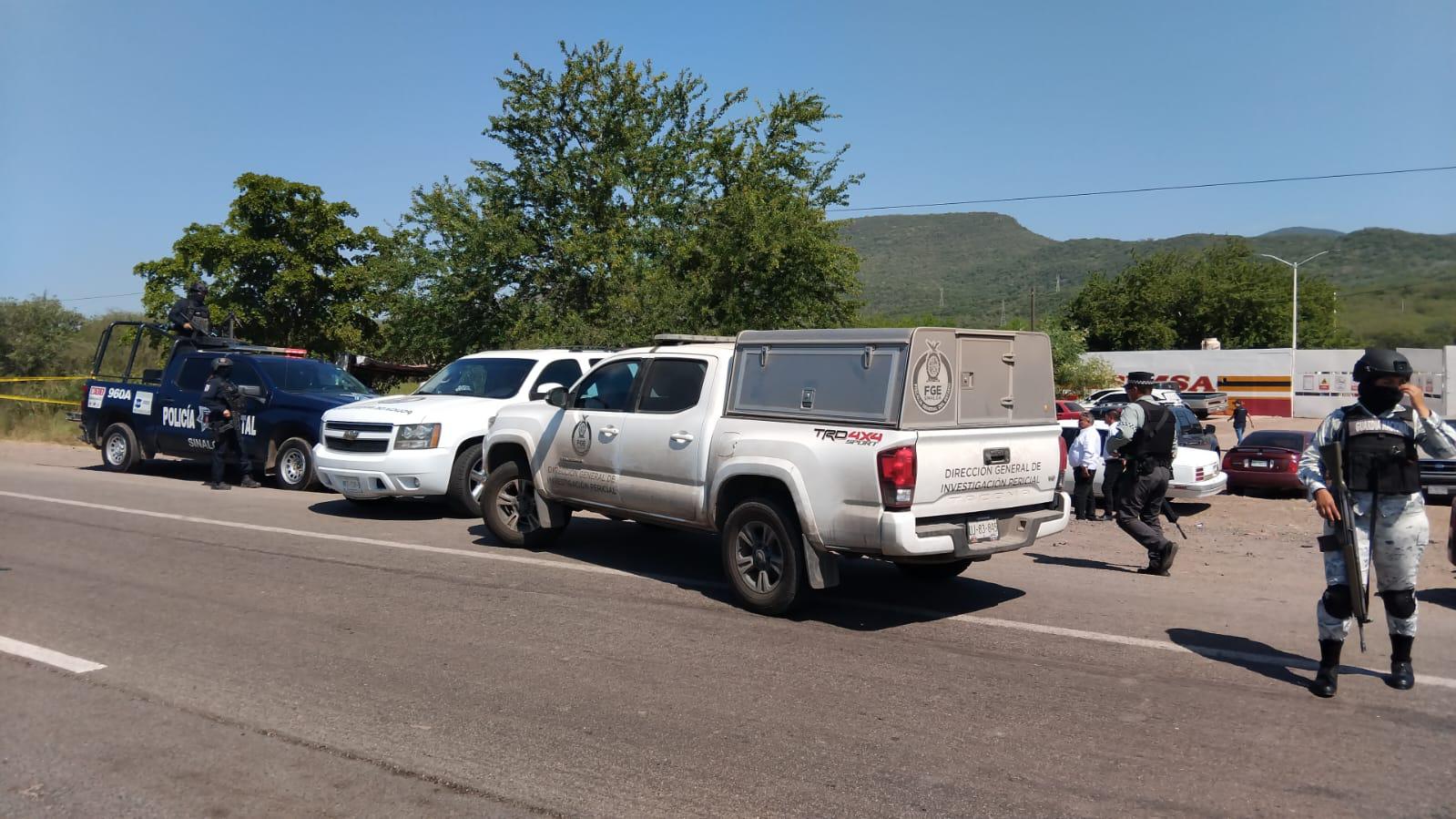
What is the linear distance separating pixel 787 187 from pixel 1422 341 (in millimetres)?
161606

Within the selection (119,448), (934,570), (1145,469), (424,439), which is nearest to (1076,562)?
(1145,469)

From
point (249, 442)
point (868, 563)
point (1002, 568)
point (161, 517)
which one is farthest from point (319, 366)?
point (1002, 568)

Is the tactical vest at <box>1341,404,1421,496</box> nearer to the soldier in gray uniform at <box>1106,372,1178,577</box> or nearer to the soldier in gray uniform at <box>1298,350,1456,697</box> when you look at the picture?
the soldier in gray uniform at <box>1298,350,1456,697</box>

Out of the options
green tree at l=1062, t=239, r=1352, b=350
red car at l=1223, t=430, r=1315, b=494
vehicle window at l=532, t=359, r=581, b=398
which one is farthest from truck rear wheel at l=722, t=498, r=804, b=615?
green tree at l=1062, t=239, r=1352, b=350

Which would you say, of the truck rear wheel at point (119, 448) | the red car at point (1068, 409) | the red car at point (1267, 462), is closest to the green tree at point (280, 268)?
the truck rear wheel at point (119, 448)

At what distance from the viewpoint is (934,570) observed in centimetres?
870

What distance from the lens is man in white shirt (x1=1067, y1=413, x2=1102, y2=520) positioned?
13383 millimetres

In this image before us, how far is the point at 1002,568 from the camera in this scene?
952cm

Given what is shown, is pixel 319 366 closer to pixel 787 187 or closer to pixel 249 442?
pixel 249 442

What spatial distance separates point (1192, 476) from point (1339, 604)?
8879 mm

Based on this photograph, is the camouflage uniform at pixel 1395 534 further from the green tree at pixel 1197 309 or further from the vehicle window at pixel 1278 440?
the green tree at pixel 1197 309

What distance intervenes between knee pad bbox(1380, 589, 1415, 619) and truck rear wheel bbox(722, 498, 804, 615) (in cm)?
344

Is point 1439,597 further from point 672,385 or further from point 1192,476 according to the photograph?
point 672,385

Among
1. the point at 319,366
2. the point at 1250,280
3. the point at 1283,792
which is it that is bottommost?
the point at 1283,792
